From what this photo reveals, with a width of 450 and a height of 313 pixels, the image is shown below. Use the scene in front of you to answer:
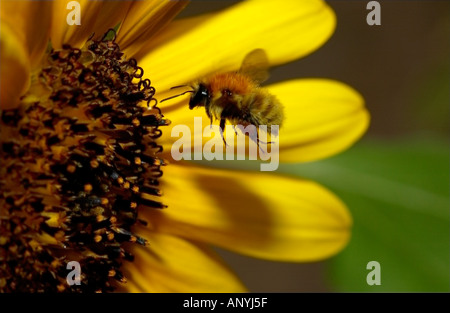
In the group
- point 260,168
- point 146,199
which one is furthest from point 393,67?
point 146,199

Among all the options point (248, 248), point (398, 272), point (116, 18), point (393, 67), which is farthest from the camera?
point (393, 67)

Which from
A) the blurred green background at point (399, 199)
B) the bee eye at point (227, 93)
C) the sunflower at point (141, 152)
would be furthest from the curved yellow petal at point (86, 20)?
the blurred green background at point (399, 199)

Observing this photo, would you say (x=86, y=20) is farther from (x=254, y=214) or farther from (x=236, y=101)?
(x=254, y=214)

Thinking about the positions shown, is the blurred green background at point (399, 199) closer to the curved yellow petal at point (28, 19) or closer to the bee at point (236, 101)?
the bee at point (236, 101)

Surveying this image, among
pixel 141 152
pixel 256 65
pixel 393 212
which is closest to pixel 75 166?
pixel 141 152
